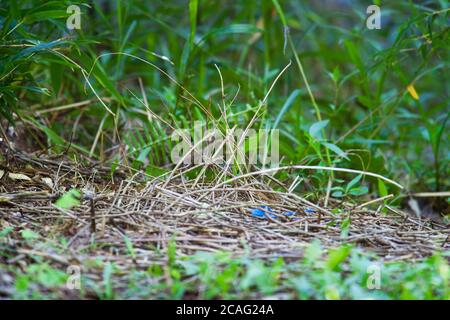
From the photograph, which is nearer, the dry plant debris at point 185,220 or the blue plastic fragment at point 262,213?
the dry plant debris at point 185,220

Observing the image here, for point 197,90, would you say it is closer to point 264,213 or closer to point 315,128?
point 315,128

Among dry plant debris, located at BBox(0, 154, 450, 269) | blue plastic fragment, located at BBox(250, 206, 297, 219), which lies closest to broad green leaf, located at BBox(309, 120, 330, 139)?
dry plant debris, located at BBox(0, 154, 450, 269)

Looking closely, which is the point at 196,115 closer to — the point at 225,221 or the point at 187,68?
the point at 187,68

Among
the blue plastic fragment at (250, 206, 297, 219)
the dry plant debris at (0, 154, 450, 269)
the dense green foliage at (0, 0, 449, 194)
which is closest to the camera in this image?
the dry plant debris at (0, 154, 450, 269)

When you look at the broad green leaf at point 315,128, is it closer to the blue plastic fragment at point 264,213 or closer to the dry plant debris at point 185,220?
the dry plant debris at point 185,220

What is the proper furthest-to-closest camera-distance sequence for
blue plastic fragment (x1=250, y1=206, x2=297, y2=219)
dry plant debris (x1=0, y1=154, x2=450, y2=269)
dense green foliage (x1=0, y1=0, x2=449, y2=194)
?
dense green foliage (x1=0, y1=0, x2=449, y2=194)
blue plastic fragment (x1=250, y1=206, x2=297, y2=219)
dry plant debris (x1=0, y1=154, x2=450, y2=269)

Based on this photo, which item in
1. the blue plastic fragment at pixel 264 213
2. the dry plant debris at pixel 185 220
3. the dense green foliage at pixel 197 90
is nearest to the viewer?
the dry plant debris at pixel 185 220

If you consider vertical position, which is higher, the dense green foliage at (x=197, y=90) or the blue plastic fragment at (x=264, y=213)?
the dense green foliage at (x=197, y=90)

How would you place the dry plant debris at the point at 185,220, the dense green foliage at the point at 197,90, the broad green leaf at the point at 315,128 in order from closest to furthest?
1. the dry plant debris at the point at 185,220
2. the dense green foliage at the point at 197,90
3. the broad green leaf at the point at 315,128

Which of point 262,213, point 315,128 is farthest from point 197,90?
point 262,213

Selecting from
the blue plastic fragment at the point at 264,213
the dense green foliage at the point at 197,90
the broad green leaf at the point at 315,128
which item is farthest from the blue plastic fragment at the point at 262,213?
the broad green leaf at the point at 315,128

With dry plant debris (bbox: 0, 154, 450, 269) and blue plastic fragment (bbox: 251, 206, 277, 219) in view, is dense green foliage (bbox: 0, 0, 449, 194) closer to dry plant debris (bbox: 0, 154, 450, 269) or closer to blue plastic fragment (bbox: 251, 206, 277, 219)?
dry plant debris (bbox: 0, 154, 450, 269)

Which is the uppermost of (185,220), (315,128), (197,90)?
(197,90)
